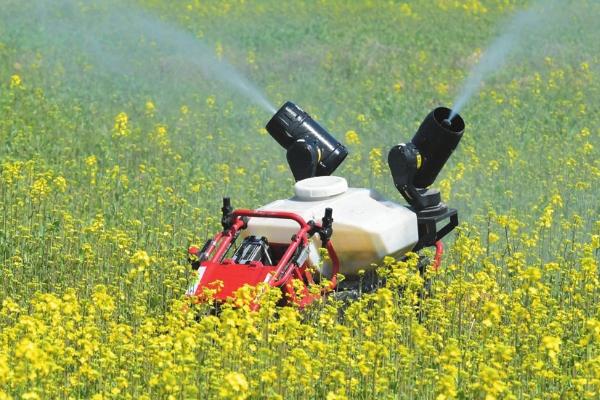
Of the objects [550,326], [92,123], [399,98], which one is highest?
[550,326]

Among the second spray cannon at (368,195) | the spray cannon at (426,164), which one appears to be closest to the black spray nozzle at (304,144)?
the second spray cannon at (368,195)

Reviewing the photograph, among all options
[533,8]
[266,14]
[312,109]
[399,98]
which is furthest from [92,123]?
[533,8]

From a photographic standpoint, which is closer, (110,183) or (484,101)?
(110,183)

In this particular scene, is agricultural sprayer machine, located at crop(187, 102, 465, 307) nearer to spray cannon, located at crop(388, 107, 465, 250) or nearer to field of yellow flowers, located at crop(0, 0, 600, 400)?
spray cannon, located at crop(388, 107, 465, 250)

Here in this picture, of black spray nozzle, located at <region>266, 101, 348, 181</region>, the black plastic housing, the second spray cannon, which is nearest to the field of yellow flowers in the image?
the second spray cannon

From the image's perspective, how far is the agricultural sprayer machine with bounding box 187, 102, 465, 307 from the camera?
784cm

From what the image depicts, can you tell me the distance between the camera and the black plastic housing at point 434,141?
882 centimetres

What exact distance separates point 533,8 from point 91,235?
16.5 meters

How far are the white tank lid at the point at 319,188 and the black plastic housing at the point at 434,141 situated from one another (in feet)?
2.03

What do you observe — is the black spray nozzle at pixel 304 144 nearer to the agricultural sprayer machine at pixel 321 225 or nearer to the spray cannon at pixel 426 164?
the agricultural sprayer machine at pixel 321 225

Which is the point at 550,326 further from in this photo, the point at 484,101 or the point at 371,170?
the point at 484,101

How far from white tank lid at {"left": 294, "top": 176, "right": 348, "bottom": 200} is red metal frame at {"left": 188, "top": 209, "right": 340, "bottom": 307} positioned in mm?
497

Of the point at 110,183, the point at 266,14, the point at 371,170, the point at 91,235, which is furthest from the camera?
the point at 266,14

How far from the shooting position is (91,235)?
32.7 ft
